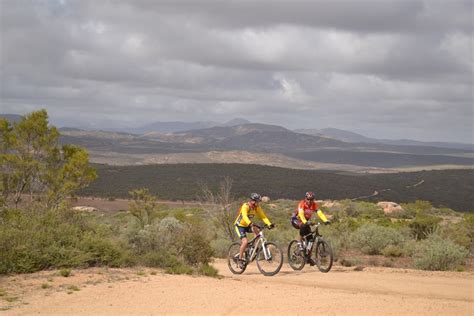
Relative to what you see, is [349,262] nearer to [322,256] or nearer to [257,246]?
[322,256]

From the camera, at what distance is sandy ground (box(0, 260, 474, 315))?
8930 millimetres

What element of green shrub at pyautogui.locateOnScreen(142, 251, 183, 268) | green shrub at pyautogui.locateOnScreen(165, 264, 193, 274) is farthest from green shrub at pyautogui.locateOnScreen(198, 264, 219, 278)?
green shrub at pyautogui.locateOnScreen(142, 251, 183, 268)

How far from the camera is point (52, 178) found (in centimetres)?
2730

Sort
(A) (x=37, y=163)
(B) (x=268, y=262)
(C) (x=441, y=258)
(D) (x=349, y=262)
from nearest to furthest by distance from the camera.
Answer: (B) (x=268, y=262)
(C) (x=441, y=258)
(D) (x=349, y=262)
(A) (x=37, y=163)

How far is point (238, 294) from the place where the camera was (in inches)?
399

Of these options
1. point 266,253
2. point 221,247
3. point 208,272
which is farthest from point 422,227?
point 208,272

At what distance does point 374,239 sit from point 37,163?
18126 mm

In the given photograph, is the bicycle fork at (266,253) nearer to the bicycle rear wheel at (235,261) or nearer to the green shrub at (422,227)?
the bicycle rear wheel at (235,261)

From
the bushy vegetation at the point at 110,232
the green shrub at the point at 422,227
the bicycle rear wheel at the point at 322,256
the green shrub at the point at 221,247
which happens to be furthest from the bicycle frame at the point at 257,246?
the green shrub at the point at 422,227

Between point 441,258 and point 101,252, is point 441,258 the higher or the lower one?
the lower one

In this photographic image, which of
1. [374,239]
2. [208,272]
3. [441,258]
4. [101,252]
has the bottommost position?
[374,239]

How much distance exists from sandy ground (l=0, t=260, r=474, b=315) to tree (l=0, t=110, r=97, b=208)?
16.5 metres

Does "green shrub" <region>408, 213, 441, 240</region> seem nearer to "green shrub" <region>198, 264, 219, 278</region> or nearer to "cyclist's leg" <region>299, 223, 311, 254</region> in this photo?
"cyclist's leg" <region>299, 223, 311, 254</region>

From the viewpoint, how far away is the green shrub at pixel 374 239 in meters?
20.4
